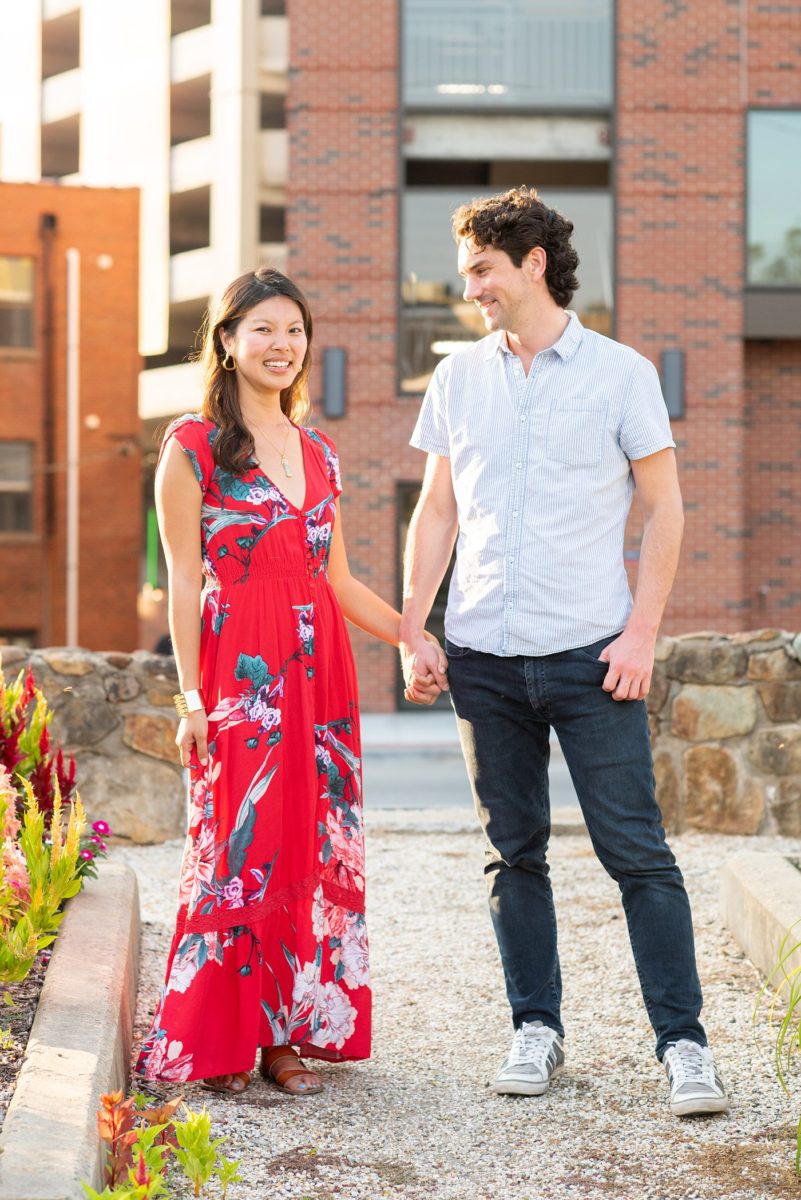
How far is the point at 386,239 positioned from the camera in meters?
18.2

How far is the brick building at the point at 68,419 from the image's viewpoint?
26.3 m

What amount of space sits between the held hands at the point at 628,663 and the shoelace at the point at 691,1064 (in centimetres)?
79

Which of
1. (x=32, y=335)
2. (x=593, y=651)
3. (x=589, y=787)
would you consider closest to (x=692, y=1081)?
(x=589, y=787)

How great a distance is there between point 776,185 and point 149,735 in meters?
13.8

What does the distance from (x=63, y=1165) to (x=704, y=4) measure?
18.2m

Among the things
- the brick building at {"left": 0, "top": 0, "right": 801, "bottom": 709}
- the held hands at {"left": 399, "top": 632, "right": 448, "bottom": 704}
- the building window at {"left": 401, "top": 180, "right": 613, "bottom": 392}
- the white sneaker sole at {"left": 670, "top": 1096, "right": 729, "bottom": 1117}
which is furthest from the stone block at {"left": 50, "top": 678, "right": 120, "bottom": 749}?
the building window at {"left": 401, "top": 180, "right": 613, "bottom": 392}

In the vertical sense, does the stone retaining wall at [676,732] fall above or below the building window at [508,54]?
below

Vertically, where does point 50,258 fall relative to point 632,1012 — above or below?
above

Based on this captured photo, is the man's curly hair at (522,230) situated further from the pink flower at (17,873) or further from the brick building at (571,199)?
the brick building at (571,199)

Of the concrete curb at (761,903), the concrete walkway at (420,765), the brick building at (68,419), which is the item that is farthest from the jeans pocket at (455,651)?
the brick building at (68,419)

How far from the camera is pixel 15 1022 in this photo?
10.8 feet

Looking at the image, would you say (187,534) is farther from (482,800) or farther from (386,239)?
(386,239)

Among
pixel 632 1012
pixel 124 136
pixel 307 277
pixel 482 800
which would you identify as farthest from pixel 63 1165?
pixel 124 136

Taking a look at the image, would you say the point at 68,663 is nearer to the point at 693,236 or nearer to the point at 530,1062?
the point at 530,1062
